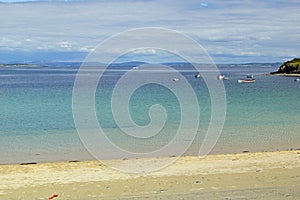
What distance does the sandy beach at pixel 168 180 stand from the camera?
38.7 ft

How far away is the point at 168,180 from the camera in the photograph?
1358 cm

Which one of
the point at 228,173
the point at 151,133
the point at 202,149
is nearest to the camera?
the point at 228,173

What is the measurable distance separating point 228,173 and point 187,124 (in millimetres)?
Answer: 15473

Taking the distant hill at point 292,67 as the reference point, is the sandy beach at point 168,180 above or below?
below

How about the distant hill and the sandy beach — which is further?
the distant hill

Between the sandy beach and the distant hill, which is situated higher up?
the distant hill

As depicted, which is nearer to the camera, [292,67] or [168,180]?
[168,180]

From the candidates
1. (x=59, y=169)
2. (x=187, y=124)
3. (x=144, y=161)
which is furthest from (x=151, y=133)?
(x=59, y=169)

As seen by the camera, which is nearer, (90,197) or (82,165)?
(90,197)

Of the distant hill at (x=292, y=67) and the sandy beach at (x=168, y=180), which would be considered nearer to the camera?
the sandy beach at (x=168, y=180)

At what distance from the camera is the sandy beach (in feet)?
38.7

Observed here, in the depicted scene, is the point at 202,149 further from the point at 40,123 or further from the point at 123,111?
the point at 123,111

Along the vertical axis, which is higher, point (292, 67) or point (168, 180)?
point (292, 67)

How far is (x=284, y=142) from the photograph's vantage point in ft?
73.7
